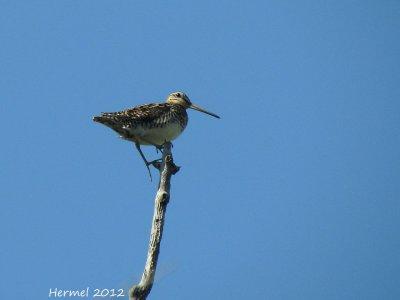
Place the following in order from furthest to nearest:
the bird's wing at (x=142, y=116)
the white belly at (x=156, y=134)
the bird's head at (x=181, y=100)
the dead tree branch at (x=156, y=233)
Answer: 1. the bird's head at (x=181, y=100)
2. the white belly at (x=156, y=134)
3. the bird's wing at (x=142, y=116)
4. the dead tree branch at (x=156, y=233)

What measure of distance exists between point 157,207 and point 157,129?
6.08 meters

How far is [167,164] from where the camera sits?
356 inches

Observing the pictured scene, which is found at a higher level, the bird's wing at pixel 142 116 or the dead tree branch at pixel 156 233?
the bird's wing at pixel 142 116

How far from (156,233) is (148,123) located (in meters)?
6.32

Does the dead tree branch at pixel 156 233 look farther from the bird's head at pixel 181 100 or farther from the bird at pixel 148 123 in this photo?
the bird's head at pixel 181 100

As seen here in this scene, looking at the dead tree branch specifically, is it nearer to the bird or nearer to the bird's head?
the bird

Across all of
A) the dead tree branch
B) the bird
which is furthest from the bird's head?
the dead tree branch

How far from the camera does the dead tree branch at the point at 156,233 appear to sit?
22.5 feet

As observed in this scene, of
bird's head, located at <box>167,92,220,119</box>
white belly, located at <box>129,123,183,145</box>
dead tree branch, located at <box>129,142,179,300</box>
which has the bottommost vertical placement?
dead tree branch, located at <box>129,142,179,300</box>

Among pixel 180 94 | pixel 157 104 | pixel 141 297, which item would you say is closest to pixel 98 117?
pixel 157 104

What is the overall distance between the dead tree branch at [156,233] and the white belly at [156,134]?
442 centimetres

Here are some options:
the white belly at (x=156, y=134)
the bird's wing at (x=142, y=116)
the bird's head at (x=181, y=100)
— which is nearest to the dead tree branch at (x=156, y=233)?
the bird's wing at (x=142, y=116)

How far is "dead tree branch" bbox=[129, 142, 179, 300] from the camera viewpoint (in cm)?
686

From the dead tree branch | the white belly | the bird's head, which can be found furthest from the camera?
the bird's head
